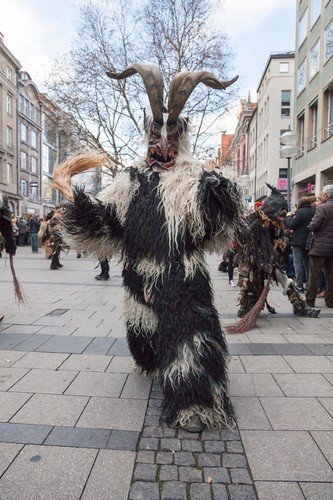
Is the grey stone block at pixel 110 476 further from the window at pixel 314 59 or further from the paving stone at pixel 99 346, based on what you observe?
the window at pixel 314 59

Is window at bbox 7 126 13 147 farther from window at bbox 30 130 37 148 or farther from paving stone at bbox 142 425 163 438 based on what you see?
paving stone at bbox 142 425 163 438

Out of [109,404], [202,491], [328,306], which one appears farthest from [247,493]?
[328,306]

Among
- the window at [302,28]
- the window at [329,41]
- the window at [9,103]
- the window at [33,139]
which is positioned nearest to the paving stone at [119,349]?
the window at [329,41]

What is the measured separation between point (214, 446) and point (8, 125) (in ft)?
135

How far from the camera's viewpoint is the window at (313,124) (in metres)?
19.7

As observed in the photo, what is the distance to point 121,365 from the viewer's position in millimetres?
3701

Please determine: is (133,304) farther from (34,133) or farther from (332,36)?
(34,133)

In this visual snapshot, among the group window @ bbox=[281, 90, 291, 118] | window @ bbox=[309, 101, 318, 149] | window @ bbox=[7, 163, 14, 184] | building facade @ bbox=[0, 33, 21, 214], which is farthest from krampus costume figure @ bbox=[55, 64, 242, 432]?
window @ bbox=[7, 163, 14, 184]

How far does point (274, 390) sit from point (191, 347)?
1.07 meters

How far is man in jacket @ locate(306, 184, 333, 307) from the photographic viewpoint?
6384 millimetres

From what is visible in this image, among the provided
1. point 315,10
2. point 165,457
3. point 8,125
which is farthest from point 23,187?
point 165,457

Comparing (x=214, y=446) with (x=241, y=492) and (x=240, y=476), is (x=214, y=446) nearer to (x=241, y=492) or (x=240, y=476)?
(x=240, y=476)

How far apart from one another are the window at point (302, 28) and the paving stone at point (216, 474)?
24.6 metres

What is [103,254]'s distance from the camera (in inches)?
122
